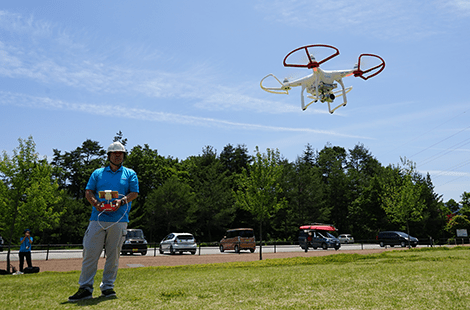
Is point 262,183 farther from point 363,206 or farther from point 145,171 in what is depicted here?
point 363,206

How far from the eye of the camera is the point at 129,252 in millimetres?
29516

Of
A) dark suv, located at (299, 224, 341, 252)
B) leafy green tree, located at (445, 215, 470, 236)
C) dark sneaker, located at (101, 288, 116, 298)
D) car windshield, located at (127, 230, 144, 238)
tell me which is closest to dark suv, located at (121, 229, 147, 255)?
car windshield, located at (127, 230, 144, 238)

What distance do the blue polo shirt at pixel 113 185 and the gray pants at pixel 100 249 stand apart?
9cm

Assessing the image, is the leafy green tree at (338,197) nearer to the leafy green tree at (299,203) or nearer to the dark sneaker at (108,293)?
the leafy green tree at (299,203)

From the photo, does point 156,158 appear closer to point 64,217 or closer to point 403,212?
point 64,217

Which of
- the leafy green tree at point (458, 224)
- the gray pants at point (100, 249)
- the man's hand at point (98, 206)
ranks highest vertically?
the man's hand at point (98, 206)

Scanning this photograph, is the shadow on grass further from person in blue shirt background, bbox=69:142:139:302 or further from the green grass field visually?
person in blue shirt background, bbox=69:142:139:302

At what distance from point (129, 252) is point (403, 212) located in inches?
1078

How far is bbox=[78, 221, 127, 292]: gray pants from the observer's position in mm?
4938

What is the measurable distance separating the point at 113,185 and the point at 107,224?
1.72 feet

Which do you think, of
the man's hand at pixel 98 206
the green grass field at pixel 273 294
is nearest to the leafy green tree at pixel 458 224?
the green grass field at pixel 273 294

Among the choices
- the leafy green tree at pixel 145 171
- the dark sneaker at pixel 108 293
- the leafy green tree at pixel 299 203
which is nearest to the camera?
the dark sneaker at pixel 108 293

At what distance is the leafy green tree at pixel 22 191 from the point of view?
62.9 ft

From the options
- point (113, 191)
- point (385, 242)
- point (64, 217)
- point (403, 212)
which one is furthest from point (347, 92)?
point (64, 217)
